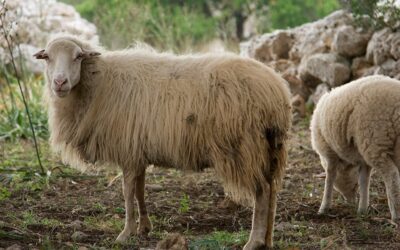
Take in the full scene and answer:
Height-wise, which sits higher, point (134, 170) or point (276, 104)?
point (276, 104)

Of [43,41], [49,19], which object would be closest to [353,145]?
[43,41]

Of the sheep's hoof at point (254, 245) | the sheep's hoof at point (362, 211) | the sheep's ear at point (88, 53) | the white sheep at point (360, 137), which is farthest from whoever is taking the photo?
the sheep's hoof at point (362, 211)

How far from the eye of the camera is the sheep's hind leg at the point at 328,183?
6.66 metres

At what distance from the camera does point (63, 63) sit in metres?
5.55

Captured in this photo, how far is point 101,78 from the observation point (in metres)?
5.77

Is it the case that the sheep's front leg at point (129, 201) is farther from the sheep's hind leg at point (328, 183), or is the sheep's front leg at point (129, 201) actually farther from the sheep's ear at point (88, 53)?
the sheep's hind leg at point (328, 183)

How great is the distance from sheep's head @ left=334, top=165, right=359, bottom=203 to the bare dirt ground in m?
0.16

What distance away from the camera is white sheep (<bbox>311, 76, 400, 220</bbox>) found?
5973mm

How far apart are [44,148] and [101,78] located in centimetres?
454

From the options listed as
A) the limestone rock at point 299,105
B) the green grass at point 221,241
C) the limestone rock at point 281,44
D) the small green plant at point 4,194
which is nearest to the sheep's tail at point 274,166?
the green grass at point 221,241

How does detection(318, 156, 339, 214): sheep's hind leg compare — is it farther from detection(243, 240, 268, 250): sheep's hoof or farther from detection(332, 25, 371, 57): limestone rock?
detection(332, 25, 371, 57): limestone rock

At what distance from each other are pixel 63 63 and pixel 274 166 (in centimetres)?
175

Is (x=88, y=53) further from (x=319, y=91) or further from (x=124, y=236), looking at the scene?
(x=319, y=91)

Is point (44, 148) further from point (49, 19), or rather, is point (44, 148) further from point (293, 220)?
point (49, 19)
